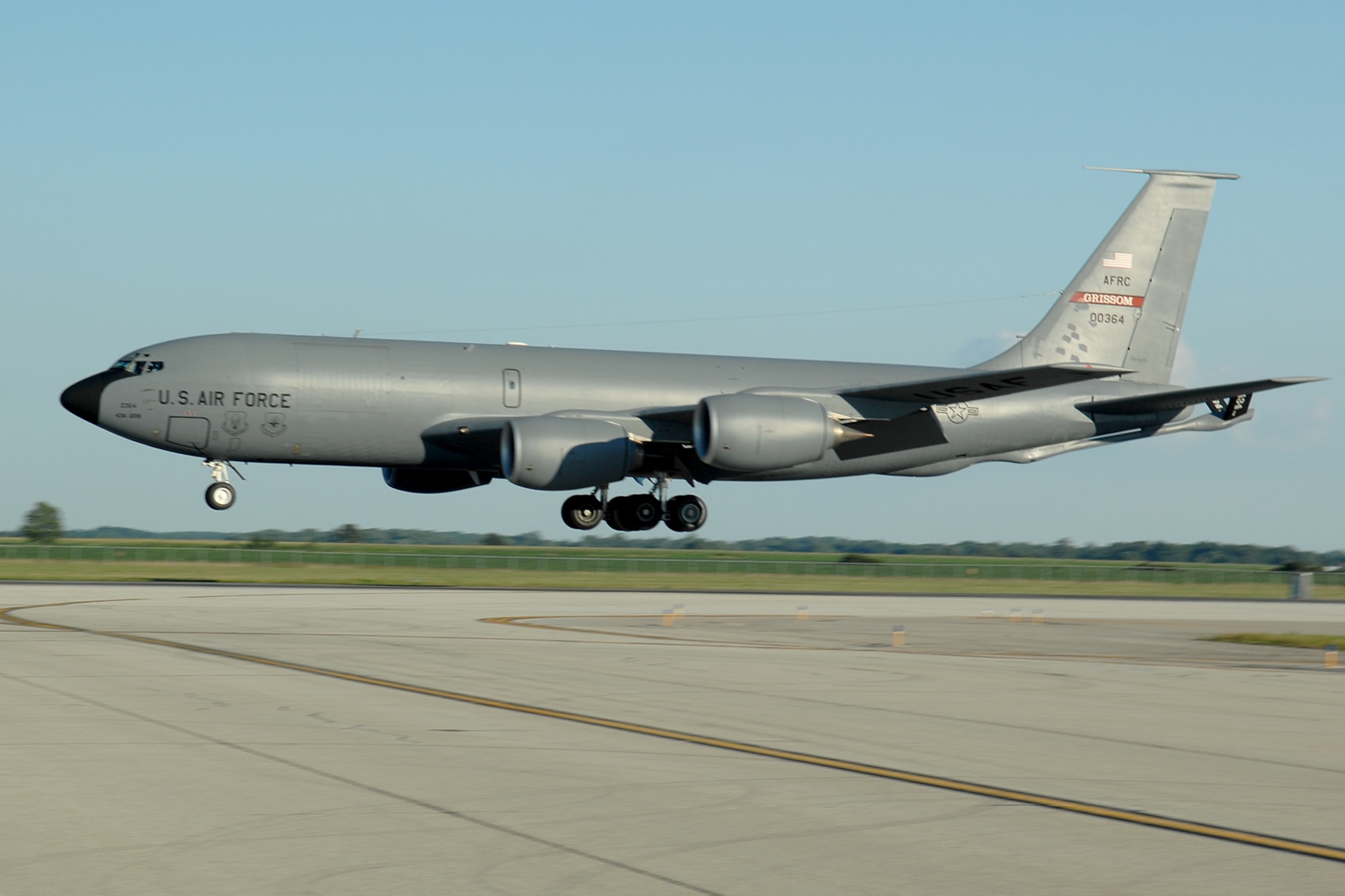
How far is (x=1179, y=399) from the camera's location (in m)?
38.3

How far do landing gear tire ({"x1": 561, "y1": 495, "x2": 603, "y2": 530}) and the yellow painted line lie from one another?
2015 cm

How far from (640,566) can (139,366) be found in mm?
28836

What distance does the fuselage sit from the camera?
107 ft

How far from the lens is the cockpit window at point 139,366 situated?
32.9 metres

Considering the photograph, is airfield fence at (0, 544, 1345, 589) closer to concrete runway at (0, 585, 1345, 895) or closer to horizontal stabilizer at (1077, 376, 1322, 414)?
horizontal stabilizer at (1077, 376, 1322, 414)

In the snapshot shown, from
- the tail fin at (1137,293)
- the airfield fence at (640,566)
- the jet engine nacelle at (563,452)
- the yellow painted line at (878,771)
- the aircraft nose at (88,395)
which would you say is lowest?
the yellow painted line at (878,771)

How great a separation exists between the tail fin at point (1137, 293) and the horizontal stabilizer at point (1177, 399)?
2.54 m

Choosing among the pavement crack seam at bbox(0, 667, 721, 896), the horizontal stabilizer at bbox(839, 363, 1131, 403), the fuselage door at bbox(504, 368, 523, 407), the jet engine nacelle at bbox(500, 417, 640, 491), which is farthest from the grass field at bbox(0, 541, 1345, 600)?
the pavement crack seam at bbox(0, 667, 721, 896)

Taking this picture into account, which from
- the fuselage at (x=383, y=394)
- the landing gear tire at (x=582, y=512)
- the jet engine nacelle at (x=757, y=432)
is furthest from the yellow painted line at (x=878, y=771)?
the landing gear tire at (x=582, y=512)

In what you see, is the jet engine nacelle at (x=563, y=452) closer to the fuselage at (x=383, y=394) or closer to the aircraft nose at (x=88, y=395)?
the fuselage at (x=383, y=394)

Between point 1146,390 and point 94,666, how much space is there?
108 ft

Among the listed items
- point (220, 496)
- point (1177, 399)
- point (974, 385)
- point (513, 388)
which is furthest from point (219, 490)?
point (1177, 399)

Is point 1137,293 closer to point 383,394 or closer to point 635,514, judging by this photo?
point 635,514

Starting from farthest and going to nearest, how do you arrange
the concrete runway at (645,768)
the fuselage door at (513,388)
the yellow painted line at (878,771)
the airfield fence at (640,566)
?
the airfield fence at (640,566)
the fuselage door at (513,388)
the yellow painted line at (878,771)
the concrete runway at (645,768)
